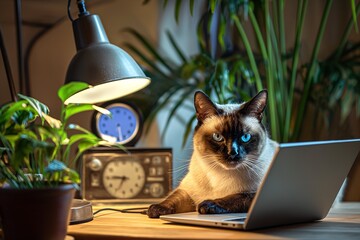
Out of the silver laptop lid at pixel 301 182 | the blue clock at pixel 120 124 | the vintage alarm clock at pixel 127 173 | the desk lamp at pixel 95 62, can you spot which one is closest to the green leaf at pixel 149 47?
the blue clock at pixel 120 124

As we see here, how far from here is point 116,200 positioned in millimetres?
1927

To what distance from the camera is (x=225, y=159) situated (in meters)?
1.49

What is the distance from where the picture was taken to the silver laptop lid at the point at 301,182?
1238mm

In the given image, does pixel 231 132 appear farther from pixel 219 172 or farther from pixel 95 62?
pixel 95 62

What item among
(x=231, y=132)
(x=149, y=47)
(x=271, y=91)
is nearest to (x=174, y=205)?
(x=231, y=132)

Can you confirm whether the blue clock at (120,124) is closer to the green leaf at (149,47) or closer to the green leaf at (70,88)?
the green leaf at (149,47)

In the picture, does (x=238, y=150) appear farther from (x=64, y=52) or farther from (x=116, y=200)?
(x=64, y=52)

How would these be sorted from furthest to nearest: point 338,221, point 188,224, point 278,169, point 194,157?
1. point 194,157
2. point 338,221
3. point 188,224
4. point 278,169

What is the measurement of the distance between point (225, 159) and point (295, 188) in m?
0.23

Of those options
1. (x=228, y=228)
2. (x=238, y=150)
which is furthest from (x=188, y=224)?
(x=238, y=150)

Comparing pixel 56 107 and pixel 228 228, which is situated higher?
pixel 56 107

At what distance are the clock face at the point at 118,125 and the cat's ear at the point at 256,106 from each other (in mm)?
611

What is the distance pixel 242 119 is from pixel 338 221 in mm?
363

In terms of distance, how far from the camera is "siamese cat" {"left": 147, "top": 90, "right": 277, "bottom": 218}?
149cm
